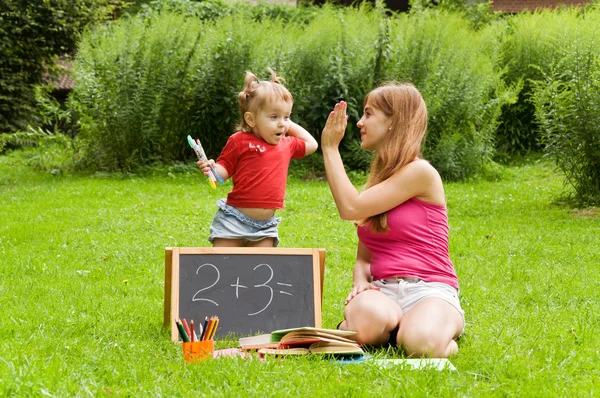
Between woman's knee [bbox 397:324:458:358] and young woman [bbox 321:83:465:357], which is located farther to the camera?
young woman [bbox 321:83:465:357]

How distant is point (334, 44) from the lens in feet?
44.8

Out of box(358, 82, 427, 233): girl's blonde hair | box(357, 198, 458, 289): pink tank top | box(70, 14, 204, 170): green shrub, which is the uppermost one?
box(358, 82, 427, 233): girl's blonde hair

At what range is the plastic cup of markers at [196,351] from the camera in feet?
12.3

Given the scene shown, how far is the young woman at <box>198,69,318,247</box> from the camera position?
501cm

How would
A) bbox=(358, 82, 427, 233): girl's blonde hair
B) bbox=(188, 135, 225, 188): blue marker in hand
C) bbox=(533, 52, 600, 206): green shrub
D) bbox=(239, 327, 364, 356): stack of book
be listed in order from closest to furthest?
1. bbox=(239, 327, 364, 356): stack of book
2. bbox=(358, 82, 427, 233): girl's blonde hair
3. bbox=(188, 135, 225, 188): blue marker in hand
4. bbox=(533, 52, 600, 206): green shrub

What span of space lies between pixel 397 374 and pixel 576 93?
21.3ft

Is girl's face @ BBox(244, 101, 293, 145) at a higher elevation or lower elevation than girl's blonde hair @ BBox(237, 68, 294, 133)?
lower

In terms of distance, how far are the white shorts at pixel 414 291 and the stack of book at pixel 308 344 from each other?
1.16ft

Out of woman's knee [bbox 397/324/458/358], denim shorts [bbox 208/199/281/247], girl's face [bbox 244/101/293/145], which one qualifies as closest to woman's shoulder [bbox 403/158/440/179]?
woman's knee [bbox 397/324/458/358]

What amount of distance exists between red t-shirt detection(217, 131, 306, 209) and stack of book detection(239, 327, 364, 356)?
3.91 feet

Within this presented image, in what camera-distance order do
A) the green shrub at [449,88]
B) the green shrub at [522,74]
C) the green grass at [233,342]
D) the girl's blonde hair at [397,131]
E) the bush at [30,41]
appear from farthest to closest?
the bush at [30,41] → the green shrub at [522,74] → the green shrub at [449,88] → the girl's blonde hair at [397,131] → the green grass at [233,342]

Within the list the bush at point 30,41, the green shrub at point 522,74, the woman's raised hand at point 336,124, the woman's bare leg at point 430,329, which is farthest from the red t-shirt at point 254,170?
the bush at point 30,41

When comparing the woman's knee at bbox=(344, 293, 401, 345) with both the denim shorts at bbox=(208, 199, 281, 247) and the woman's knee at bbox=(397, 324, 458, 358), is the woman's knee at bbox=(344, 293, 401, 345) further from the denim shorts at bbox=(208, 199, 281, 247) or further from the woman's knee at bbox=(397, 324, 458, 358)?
the denim shorts at bbox=(208, 199, 281, 247)

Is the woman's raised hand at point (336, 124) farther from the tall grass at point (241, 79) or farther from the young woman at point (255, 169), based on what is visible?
the tall grass at point (241, 79)
